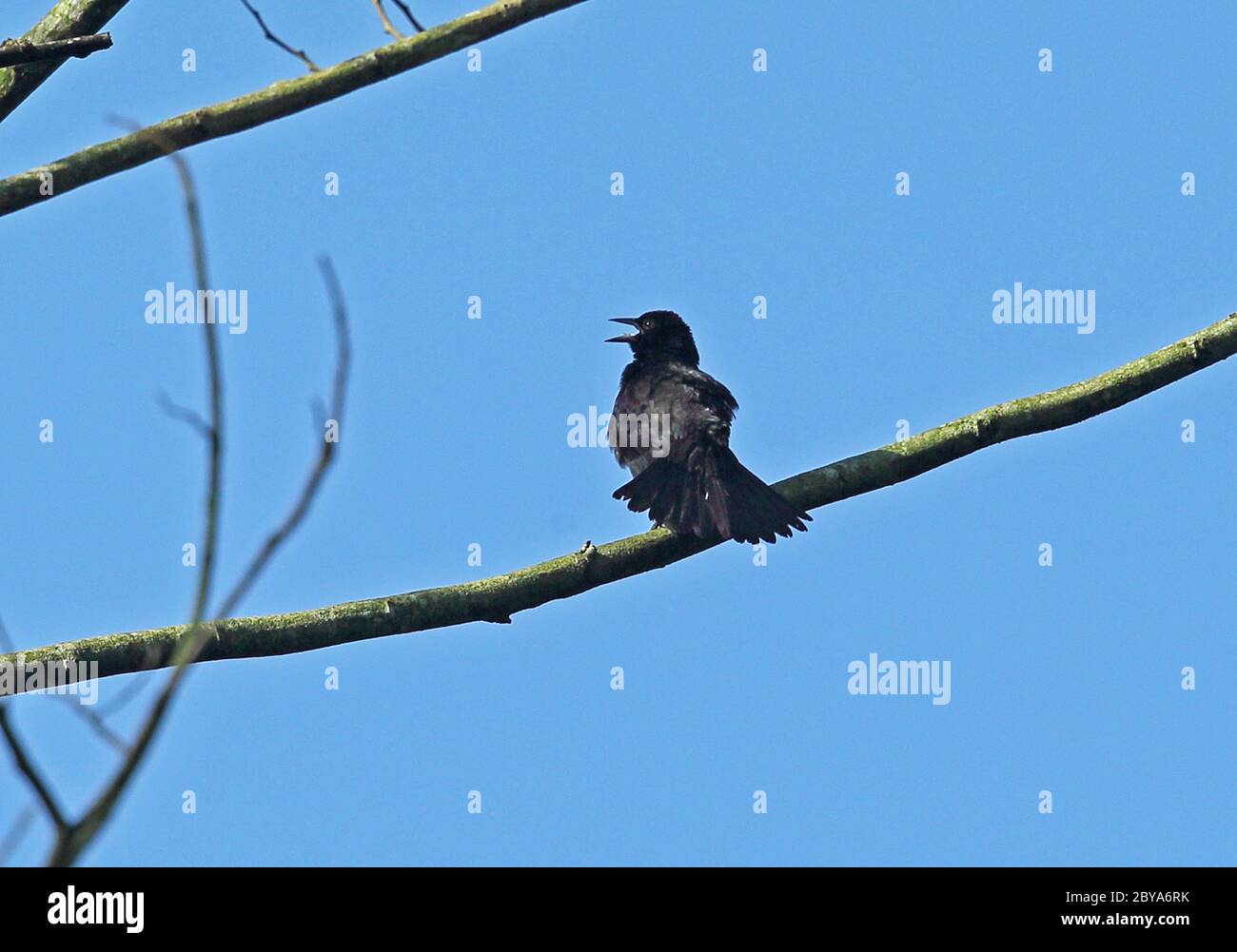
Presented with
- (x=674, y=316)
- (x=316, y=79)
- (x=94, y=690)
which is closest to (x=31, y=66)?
(x=316, y=79)

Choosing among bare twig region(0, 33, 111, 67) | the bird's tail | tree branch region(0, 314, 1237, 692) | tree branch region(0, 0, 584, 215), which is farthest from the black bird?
bare twig region(0, 33, 111, 67)

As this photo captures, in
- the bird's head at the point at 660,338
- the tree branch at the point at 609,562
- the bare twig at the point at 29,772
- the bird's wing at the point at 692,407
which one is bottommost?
the bare twig at the point at 29,772

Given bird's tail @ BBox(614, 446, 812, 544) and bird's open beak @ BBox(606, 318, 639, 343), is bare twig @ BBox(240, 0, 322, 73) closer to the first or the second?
bird's tail @ BBox(614, 446, 812, 544)

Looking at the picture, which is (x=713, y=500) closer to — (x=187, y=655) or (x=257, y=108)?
(x=257, y=108)

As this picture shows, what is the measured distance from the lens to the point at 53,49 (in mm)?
4191

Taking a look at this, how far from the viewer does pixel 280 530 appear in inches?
55.8

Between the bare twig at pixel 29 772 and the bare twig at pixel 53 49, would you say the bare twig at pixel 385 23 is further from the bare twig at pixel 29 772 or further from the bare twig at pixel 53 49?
the bare twig at pixel 29 772

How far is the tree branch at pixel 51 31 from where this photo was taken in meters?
4.84

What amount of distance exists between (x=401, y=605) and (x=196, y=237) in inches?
133

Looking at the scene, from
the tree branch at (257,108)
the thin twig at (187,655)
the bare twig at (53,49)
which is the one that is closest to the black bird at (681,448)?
the tree branch at (257,108)

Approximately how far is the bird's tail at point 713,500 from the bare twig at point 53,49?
2959 millimetres

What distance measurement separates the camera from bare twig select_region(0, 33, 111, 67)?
418 cm

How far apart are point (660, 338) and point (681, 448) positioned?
2234 millimetres

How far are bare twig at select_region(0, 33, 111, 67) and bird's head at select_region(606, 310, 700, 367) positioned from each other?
5378 millimetres
